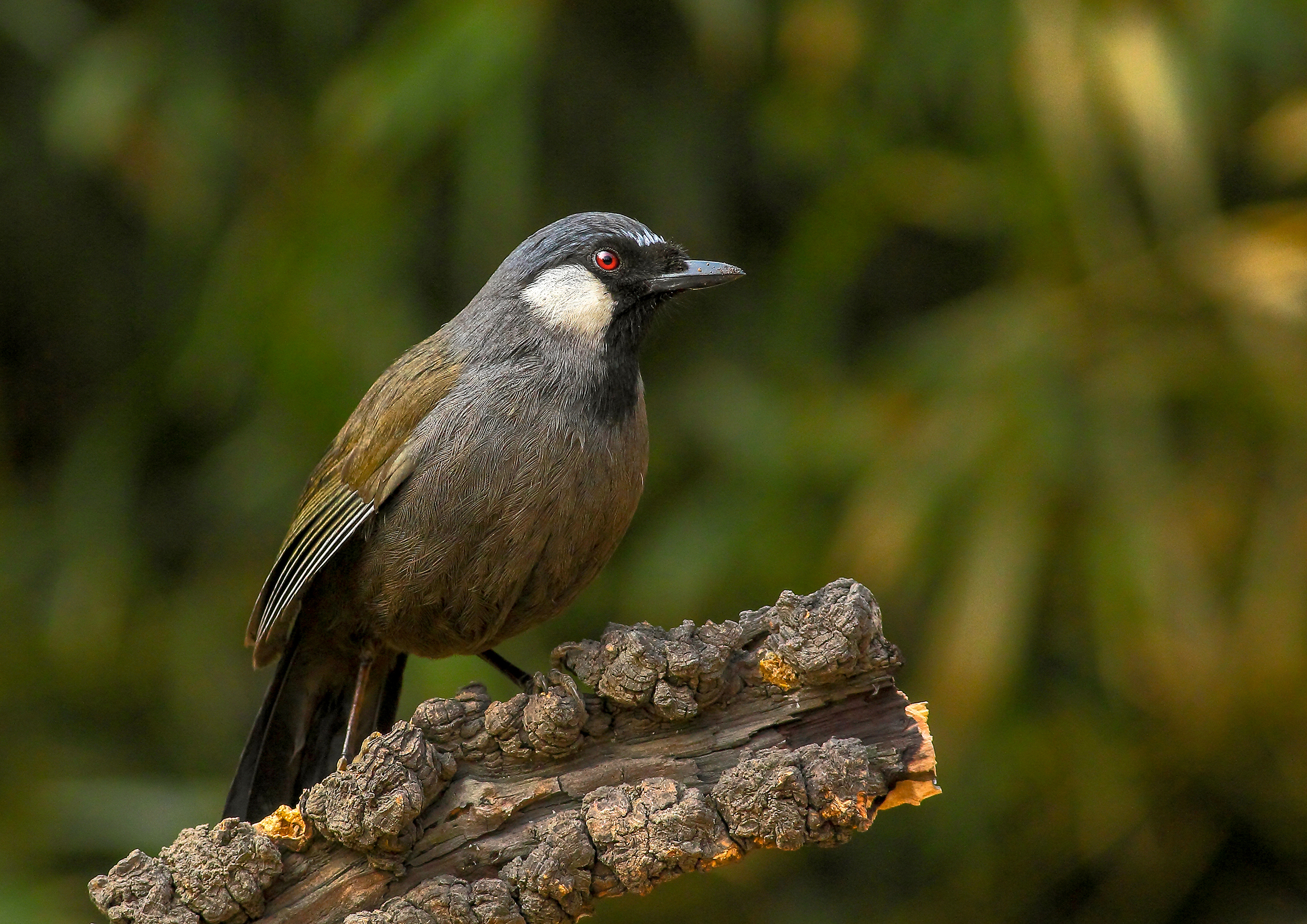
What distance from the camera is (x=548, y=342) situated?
3473 mm

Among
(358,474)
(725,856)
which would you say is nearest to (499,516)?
(358,474)

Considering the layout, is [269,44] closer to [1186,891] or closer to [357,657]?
[357,657]

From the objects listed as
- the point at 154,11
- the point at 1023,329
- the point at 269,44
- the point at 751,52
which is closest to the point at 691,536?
the point at 1023,329

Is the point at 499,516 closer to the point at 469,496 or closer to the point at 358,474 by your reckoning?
the point at 469,496

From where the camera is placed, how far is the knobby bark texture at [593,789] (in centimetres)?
273

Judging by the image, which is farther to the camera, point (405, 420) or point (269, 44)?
point (269, 44)

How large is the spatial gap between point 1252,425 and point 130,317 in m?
5.12

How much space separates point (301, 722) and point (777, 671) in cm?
159

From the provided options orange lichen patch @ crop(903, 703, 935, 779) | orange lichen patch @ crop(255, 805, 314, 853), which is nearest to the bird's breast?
orange lichen patch @ crop(255, 805, 314, 853)

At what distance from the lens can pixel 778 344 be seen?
6.04m

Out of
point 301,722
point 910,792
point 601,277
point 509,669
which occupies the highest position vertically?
point 601,277

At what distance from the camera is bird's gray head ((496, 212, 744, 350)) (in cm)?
356

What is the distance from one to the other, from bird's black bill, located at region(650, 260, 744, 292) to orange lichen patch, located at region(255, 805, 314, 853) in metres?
1.57

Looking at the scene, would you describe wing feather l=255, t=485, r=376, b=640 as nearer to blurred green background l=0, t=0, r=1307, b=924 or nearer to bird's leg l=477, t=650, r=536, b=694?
bird's leg l=477, t=650, r=536, b=694
